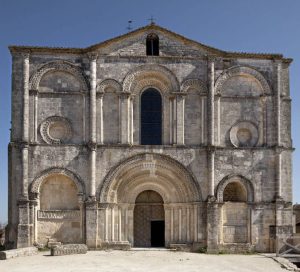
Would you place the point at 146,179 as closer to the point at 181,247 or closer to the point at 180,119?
the point at 180,119

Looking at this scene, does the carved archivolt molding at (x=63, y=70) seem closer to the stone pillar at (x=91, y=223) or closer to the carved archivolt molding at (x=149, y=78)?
the carved archivolt molding at (x=149, y=78)

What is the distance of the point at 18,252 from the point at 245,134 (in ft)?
41.8

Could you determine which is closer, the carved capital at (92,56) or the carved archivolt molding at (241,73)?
the carved capital at (92,56)

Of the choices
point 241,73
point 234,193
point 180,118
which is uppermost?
point 241,73

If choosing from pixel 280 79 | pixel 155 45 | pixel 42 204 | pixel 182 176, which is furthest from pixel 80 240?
pixel 280 79

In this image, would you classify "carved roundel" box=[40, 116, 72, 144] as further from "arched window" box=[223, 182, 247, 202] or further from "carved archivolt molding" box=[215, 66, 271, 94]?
"arched window" box=[223, 182, 247, 202]

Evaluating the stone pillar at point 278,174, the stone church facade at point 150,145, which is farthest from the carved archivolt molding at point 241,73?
the stone pillar at point 278,174

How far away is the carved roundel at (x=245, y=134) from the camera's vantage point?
2536 centimetres

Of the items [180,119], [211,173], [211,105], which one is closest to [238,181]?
[211,173]

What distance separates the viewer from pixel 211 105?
24.9 meters

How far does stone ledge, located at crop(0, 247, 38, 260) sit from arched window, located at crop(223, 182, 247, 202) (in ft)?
33.2

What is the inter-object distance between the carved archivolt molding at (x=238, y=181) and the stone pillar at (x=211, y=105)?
2031 mm

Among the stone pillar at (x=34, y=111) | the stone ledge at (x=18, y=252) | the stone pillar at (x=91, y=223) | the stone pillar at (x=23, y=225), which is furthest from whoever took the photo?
the stone pillar at (x=34, y=111)

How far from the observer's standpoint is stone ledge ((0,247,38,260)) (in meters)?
20.5
